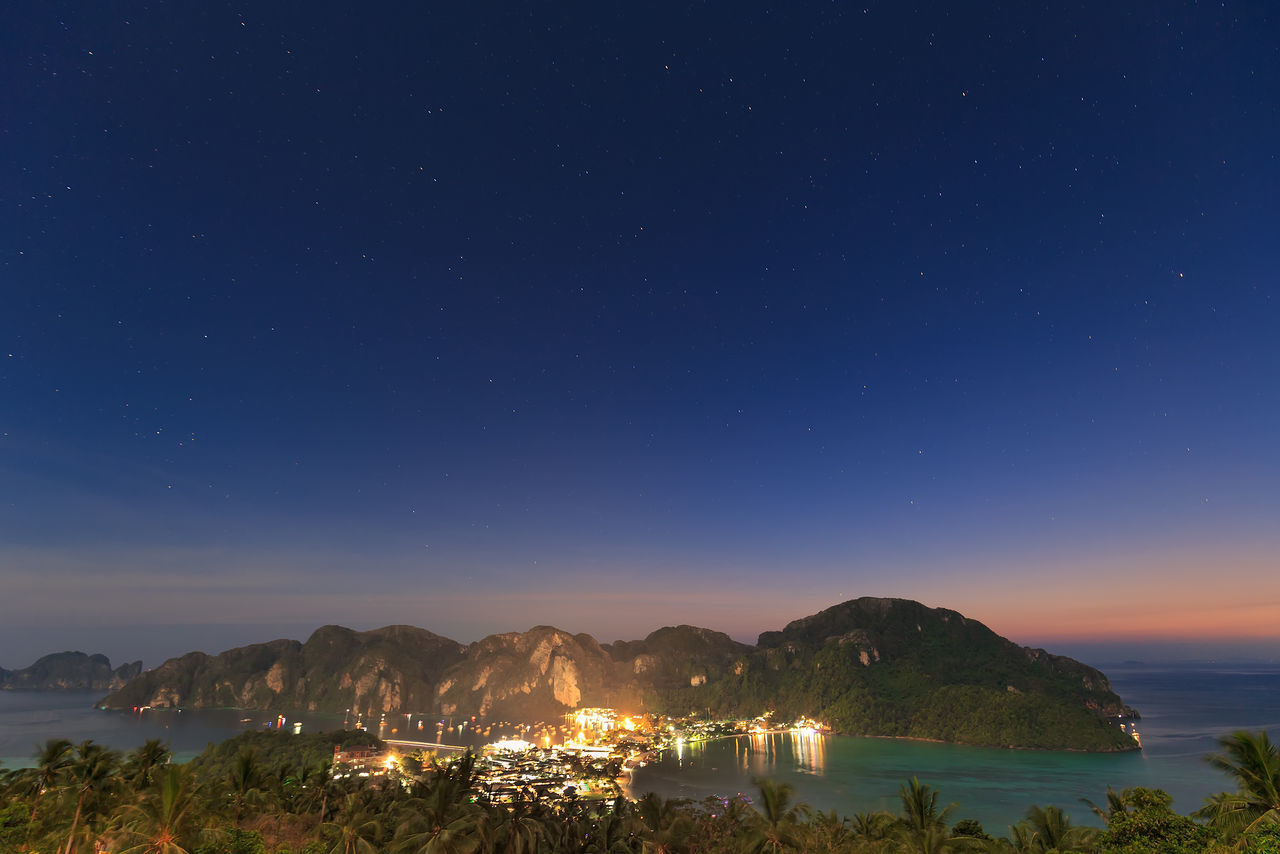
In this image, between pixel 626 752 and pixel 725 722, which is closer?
pixel 626 752

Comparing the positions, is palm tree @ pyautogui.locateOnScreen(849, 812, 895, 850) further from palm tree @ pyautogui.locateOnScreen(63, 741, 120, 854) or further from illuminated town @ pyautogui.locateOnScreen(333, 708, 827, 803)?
palm tree @ pyautogui.locateOnScreen(63, 741, 120, 854)

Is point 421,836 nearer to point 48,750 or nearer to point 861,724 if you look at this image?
point 48,750

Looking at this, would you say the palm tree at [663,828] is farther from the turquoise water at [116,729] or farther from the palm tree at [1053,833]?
the turquoise water at [116,729]

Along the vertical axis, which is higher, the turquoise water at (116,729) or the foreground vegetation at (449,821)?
the foreground vegetation at (449,821)

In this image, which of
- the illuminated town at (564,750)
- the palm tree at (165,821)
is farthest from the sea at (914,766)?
the palm tree at (165,821)

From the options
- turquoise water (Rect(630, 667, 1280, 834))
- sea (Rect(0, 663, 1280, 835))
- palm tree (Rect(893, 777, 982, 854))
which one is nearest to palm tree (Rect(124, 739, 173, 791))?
palm tree (Rect(893, 777, 982, 854))

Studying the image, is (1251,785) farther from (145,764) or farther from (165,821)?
(145,764)

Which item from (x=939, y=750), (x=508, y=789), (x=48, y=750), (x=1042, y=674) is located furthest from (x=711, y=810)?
(x=1042, y=674)
